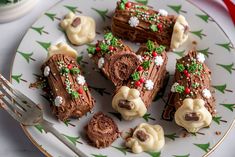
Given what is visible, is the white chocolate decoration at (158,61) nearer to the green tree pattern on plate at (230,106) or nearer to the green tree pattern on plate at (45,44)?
the green tree pattern on plate at (230,106)

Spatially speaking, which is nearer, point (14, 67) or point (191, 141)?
point (191, 141)

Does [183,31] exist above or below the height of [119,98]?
above

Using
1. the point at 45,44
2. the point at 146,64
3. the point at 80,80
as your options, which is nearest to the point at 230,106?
the point at 146,64

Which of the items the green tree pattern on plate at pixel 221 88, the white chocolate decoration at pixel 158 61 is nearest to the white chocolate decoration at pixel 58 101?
the white chocolate decoration at pixel 158 61

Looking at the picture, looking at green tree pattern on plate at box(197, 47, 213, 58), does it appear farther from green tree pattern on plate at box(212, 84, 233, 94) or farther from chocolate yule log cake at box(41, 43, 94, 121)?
chocolate yule log cake at box(41, 43, 94, 121)

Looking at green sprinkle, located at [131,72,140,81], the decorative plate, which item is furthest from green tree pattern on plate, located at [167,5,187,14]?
green sprinkle, located at [131,72,140,81]

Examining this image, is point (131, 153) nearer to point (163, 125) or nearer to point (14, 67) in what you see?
point (163, 125)

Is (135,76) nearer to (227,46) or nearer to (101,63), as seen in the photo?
(101,63)

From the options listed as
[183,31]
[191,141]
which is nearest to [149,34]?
[183,31]
